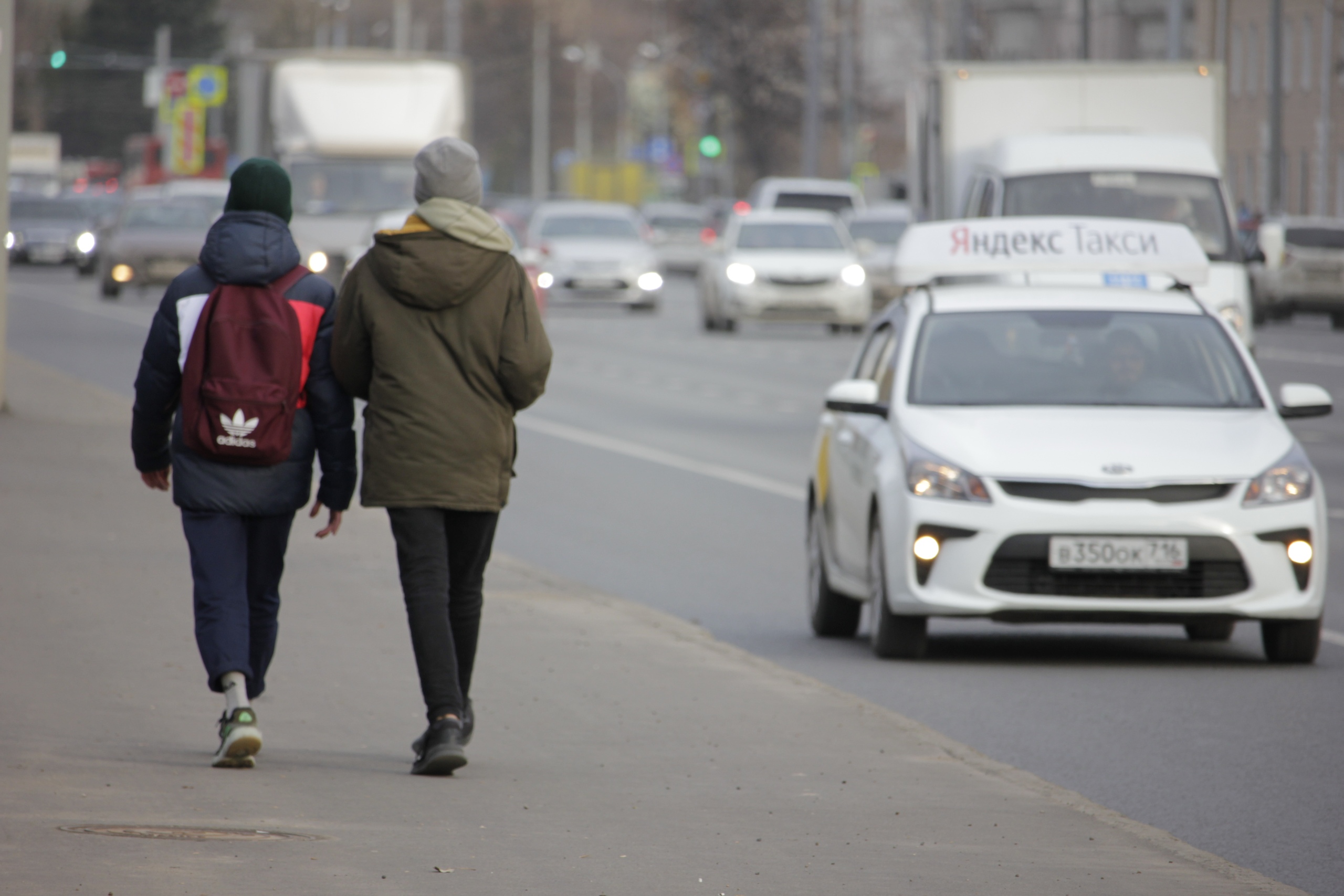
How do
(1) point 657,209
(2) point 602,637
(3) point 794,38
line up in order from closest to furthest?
1. (2) point 602,637
2. (1) point 657,209
3. (3) point 794,38

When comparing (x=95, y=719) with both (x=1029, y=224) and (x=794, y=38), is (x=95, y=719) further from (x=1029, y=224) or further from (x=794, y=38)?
(x=794, y=38)

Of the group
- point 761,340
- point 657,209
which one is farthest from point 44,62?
point 761,340

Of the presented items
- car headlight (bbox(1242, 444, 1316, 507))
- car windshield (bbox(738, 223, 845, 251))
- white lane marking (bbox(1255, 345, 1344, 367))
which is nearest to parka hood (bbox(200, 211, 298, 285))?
car headlight (bbox(1242, 444, 1316, 507))

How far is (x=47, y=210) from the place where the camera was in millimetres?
60031

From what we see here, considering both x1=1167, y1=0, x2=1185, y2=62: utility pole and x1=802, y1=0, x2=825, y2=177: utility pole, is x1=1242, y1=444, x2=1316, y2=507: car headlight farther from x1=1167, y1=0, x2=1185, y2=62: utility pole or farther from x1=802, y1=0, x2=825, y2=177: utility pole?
x1=802, y1=0, x2=825, y2=177: utility pole

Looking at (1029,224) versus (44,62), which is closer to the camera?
(1029,224)

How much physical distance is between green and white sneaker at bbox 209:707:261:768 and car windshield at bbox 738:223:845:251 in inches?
1194

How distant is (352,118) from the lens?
34438 millimetres

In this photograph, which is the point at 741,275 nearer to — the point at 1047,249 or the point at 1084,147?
the point at 1084,147

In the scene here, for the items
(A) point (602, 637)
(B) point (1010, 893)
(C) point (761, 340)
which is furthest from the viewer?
(C) point (761, 340)

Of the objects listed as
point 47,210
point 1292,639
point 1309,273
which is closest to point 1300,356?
point 1309,273

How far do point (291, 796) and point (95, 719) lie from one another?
133 cm

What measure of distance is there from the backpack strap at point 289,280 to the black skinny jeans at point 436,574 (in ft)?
2.18

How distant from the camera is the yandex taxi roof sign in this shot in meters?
13.2
